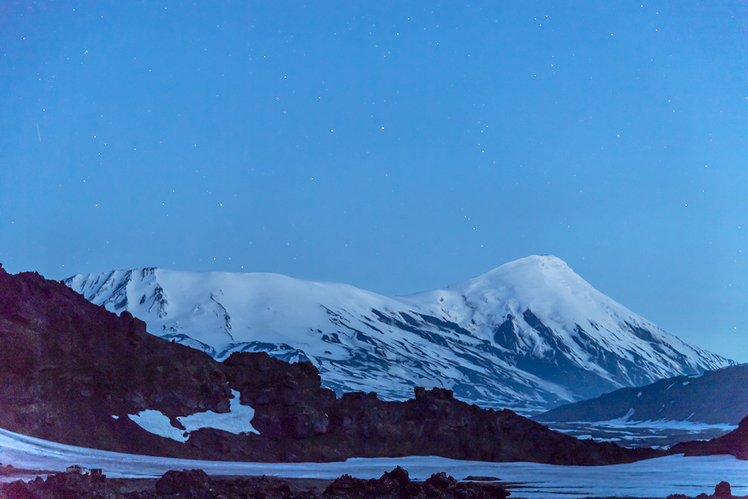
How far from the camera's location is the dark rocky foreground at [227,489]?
59.9 m

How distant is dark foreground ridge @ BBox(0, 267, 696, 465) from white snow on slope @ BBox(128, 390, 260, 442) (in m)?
0.79

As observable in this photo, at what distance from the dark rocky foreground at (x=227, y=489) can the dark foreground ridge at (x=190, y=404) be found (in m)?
36.8

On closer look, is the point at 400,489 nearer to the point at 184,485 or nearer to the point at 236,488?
the point at 236,488

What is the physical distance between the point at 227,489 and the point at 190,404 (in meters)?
50.0

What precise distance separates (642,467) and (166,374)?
6933cm

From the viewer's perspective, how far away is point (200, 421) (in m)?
115

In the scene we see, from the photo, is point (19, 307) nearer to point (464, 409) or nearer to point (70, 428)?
point (70, 428)

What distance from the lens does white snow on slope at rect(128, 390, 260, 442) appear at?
359ft

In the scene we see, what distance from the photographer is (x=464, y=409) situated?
5512 inches

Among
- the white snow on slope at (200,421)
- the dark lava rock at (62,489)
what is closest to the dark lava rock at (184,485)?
the dark lava rock at (62,489)

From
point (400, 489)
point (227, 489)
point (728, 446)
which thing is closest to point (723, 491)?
point (400, 489)

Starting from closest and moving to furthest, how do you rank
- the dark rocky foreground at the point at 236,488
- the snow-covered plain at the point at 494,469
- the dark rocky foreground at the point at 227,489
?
the dark rocky foreground at the point at 227,489
the dark rocky foreground at the point at 236,488
the snow-covered plain at the point at 494,469

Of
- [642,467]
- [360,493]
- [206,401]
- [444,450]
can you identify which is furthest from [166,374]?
[642,467]

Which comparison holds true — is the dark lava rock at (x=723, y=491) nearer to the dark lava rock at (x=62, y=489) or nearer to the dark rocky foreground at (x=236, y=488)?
the dark rocky foreground at (x=236, y=488)
